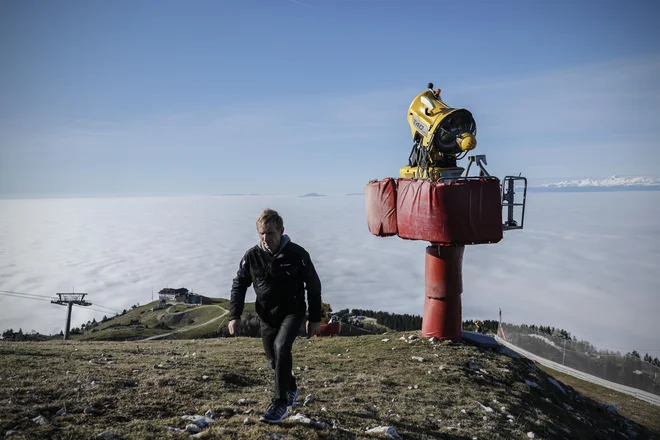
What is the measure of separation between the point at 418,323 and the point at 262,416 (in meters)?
56.3

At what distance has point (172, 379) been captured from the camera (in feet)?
29.6

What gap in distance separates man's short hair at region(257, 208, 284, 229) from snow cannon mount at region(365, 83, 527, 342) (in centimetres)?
690

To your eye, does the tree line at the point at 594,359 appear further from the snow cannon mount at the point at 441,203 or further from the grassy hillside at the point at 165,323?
the grassy hillside at the point at 165,323

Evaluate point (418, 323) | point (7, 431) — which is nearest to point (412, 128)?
point (7, 431)

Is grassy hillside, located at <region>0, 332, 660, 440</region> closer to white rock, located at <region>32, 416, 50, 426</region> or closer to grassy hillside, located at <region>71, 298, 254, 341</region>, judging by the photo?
white rock, located at <region>32, 416, 50, 426</region>

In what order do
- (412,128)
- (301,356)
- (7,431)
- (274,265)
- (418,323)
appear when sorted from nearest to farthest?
(7,431), (274,265), (301,356), (412,128), (418,323)

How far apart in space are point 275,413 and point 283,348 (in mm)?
965

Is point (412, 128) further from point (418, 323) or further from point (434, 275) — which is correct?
point (418, 323)

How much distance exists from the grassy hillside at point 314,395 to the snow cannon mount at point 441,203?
1741mm

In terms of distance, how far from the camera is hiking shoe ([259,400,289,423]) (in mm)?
6590

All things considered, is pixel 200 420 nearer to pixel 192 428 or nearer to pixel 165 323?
pixel 192 428

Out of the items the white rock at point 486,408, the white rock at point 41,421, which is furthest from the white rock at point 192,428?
the white rock at point 486,408

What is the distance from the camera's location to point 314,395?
8617mm

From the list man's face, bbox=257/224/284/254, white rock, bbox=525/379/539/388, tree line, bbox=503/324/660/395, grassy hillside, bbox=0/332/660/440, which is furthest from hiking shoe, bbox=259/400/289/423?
tree line, bbox=503/324/660/395
